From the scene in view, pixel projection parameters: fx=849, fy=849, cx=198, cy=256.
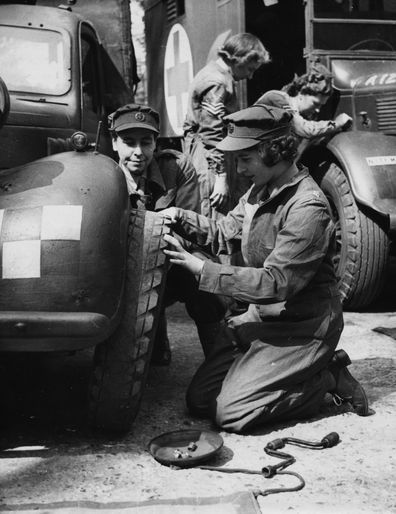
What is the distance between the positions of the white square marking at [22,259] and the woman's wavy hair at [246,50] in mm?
3263

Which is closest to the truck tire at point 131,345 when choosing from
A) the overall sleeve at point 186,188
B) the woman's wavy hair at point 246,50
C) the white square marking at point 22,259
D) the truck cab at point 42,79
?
the white square marking at point 22,259

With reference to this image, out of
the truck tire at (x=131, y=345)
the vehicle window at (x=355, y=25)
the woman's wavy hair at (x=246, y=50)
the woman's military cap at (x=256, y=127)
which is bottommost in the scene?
the truck tire at (x=131, y=345)

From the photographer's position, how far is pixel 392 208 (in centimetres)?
511

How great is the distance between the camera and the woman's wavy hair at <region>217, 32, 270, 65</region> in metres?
5.59

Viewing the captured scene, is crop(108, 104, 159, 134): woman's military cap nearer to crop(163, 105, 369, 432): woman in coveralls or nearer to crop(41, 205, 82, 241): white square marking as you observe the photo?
crop(163, 105, 369, 432): woman in coveralls

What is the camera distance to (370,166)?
5266mm

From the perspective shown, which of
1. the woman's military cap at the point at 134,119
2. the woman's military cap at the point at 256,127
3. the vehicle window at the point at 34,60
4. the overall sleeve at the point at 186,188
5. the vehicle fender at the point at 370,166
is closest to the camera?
the woman's military cap at the point at 256,127

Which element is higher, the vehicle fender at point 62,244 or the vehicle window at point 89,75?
Result: the vehicle window at point 89,75

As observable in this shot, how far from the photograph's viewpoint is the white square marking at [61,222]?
2748 millimetres

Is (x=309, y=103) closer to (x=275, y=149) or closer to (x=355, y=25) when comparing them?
(x=355, y=25)

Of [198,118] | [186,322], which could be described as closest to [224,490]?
[186,322]

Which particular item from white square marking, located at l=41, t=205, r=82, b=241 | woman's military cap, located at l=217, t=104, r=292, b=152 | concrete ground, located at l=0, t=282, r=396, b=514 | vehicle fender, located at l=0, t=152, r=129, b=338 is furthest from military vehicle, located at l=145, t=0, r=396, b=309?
white square marking, located at l=41, t=205, r=82, b=241

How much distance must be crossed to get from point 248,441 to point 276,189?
99 centimetres

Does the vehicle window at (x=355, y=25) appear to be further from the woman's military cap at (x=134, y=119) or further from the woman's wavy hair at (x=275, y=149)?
the woman's wavy hair at (x=275, y=149)
